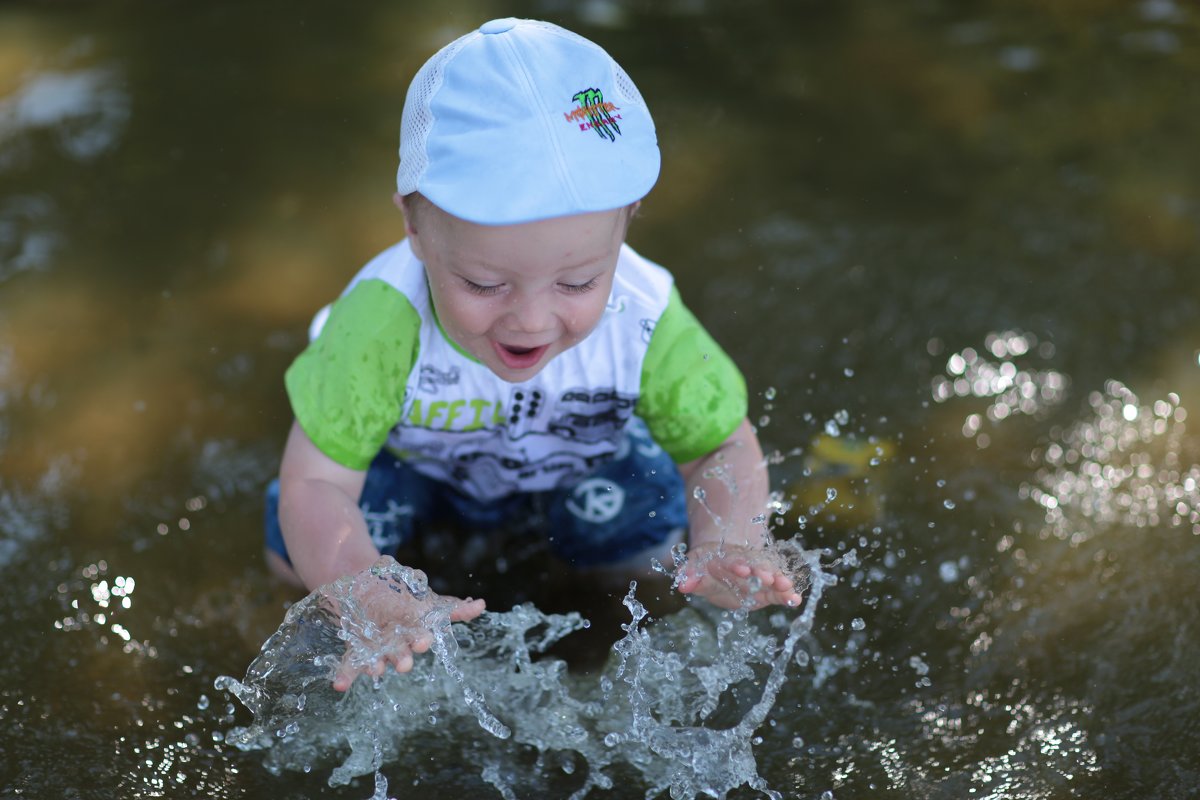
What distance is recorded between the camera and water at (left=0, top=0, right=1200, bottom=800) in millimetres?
1687

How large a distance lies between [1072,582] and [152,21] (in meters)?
2.19

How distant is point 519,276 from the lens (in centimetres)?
138

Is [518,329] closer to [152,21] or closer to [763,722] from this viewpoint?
[763,722]

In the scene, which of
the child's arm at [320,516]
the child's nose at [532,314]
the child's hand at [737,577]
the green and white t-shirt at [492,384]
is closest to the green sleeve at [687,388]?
the green and white t-shirt at [492,384]

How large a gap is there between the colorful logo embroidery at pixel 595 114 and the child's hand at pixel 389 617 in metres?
0.49

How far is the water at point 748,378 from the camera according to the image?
66.4 inches

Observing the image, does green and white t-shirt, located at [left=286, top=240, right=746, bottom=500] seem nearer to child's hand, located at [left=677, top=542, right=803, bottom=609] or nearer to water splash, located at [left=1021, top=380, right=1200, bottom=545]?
child's hand, located at [left=677, top=542, right=803, bottom=609]

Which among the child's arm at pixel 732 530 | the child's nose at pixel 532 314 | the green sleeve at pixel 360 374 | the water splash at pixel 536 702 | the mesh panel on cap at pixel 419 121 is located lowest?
the water splash at pixel 536 702

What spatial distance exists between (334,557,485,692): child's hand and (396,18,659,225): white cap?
419 millimetres

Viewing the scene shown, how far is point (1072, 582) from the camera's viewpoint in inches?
75.2

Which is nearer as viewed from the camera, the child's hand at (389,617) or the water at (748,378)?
the child's hand at (389,617)

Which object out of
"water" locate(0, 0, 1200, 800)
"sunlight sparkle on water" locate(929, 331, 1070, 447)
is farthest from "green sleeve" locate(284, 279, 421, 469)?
"sunlight sparkle on water" locate(929, 331, 1070, 447)

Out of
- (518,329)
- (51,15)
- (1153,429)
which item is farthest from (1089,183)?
(51,15)

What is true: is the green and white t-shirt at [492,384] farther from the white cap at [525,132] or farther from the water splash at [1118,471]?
the water splash at [1118,471]
